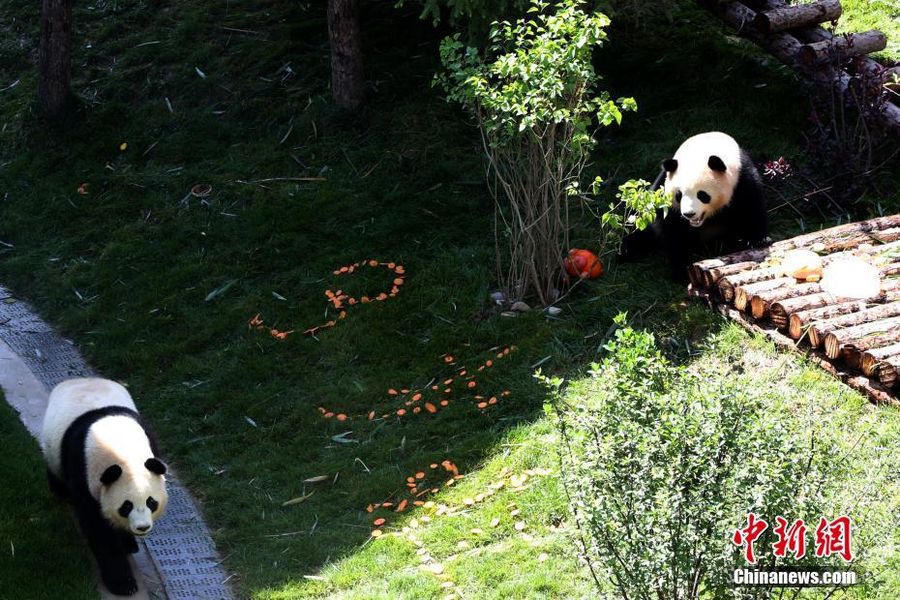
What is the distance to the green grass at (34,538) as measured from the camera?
19.2 ft

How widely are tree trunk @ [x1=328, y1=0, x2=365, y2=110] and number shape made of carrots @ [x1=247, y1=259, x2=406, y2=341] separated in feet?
8.66

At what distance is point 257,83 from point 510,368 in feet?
19.2

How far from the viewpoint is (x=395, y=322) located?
827 centimetres

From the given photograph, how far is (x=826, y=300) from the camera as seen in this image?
263 inches

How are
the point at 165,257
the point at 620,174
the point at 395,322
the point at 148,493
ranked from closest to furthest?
1. the point at 148,493
2. the point at 395,322
3. the point at 620,174
4. the point at 165,257

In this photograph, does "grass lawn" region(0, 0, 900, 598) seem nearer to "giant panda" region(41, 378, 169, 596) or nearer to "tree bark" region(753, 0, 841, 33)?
"tree bark" region(753, 0, 841, 33)

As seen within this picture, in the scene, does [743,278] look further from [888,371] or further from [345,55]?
[345,55]

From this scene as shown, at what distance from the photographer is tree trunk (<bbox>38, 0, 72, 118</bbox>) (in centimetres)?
1182

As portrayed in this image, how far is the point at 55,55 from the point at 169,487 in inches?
269

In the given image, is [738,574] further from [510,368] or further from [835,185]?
[835,185]

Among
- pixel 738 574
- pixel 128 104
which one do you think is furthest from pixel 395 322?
pixel 128 104

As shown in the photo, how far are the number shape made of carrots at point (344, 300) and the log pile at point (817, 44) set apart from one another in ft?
13.0

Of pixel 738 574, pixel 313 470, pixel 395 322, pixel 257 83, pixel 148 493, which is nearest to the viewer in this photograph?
pixel 738 574

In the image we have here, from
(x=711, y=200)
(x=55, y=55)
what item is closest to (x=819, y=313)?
(x=711, y=200)
